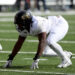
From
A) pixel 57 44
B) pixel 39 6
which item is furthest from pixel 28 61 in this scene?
pixel 39 6

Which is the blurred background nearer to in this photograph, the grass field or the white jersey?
the grass field

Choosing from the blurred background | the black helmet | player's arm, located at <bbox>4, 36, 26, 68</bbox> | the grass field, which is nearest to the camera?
the grass field

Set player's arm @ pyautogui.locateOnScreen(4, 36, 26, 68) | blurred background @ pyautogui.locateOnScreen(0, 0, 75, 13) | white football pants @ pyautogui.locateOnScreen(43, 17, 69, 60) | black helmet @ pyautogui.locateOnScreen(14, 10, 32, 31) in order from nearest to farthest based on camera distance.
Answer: black helmet @ pyautogui.locateOnScreen(14, 10, 32, 31)
white football pants @ pyautogui.locateOnScreen(43, 17, 69, 60)
player's arm @ pyautogui.locateOnScreen(4, 36, 26, 68)
blurred background @ pyautogui.locateOnScreen(0, 0, 75, 13)

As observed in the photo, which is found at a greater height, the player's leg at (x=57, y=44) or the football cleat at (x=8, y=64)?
the player's leg at (x=57, y=44)

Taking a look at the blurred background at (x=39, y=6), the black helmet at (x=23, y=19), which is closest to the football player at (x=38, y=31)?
the black helmet at (x=23, y=19)

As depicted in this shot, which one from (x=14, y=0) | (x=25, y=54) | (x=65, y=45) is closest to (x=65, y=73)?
(x=25, y=54)

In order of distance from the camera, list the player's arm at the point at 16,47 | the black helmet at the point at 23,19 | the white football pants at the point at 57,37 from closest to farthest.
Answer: the black helmet at the point at 23,19 → the white football pants at the point at 57,37 → the player's arm at the point at 16,47

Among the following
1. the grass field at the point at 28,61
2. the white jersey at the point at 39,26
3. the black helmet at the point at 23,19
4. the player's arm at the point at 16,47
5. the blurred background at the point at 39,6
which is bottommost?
the blurred background at the point at 39,6

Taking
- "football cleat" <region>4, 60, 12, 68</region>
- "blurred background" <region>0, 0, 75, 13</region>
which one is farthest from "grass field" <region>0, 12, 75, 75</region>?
"blurred background" <region>0, 0, 75, 13</region>

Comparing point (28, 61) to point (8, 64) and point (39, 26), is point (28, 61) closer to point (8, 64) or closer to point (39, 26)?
point (8, 64)

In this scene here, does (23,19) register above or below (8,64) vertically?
above

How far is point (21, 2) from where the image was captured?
79.2 ft

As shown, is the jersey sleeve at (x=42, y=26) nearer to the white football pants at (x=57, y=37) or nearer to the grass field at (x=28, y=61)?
the white football pants at (x=57, y=37)

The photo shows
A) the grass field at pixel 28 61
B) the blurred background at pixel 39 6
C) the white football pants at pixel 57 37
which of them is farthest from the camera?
the blurred background at pixel 39 6
